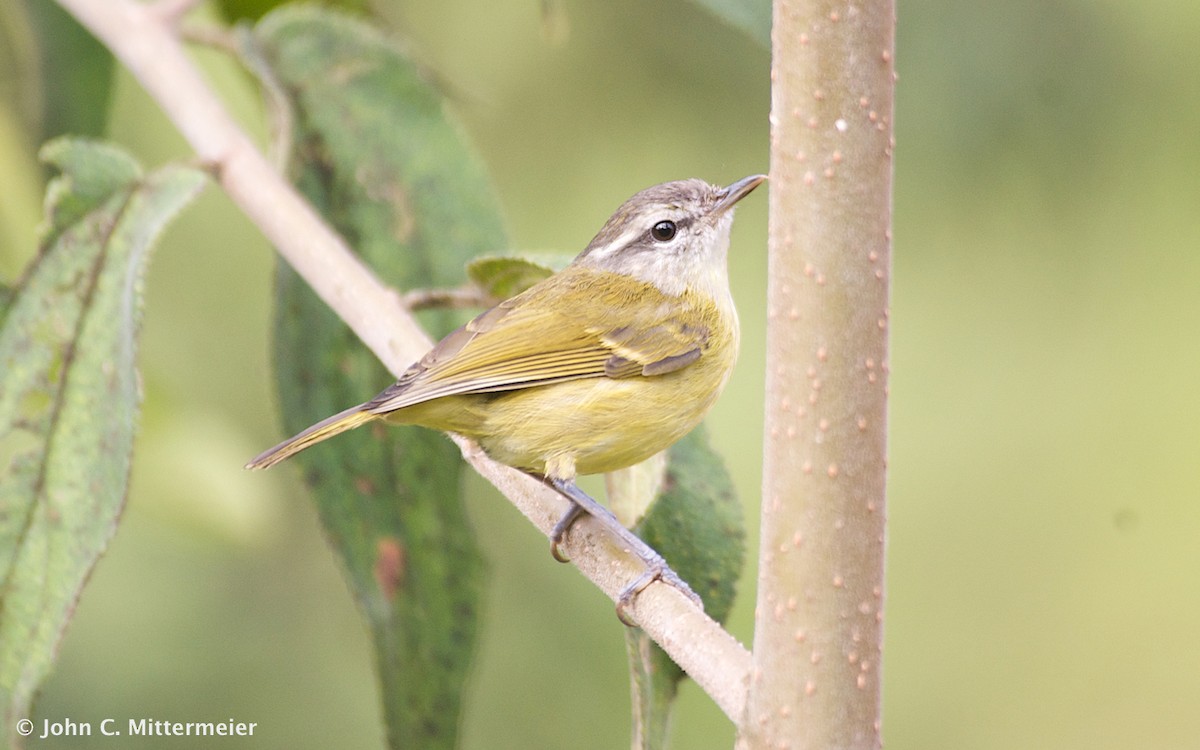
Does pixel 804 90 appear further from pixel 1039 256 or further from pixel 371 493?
pixel 1039 256

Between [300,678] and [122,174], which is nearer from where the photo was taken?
[122,174]

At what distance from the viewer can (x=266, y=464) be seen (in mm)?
2092

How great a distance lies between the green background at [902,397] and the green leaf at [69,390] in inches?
22.0

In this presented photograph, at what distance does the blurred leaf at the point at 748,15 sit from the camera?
7.06ft

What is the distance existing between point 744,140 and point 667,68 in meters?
0.25

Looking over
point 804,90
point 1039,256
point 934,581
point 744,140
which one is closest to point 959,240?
point 1039,256

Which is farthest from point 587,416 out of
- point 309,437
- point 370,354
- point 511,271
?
point 370,354

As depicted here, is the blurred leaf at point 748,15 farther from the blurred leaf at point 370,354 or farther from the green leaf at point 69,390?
the green leaf at point 69,390

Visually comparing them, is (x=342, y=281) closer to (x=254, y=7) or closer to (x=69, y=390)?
(x=69, y=390)

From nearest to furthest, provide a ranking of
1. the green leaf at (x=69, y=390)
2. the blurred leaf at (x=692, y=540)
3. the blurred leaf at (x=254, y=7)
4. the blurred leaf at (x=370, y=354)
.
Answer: the blurred leaf at (x=692, y=540) → the green leaf at (x=69, y=390) → the blurred leaf at (x=370, y=354) → the blurred leaf at (x=254, y=7)

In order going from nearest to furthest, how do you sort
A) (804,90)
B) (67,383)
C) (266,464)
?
1. (804,90)
2. (266,464)
3. (67,383)

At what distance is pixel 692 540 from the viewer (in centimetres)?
210

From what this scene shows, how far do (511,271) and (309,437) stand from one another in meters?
0.50

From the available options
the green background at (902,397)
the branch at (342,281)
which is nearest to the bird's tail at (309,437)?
the branch at (342,281)
